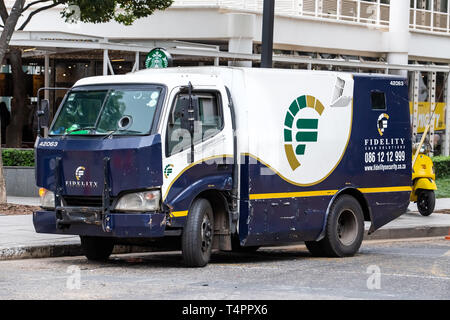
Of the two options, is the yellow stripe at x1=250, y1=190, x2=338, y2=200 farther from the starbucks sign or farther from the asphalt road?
the starbucks sign

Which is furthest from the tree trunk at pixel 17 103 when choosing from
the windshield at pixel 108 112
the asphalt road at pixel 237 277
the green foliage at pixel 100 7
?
the windshield at pixel 108 112

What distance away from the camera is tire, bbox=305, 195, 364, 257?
15.1m

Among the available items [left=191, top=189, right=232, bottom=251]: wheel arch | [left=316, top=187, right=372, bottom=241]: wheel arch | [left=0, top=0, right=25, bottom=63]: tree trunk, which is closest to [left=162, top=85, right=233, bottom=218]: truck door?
[left=191, top=189, right=232, bottom=251]: wheel arch

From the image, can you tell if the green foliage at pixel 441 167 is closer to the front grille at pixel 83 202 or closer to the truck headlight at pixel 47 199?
the truck headlight at pixel 47 199

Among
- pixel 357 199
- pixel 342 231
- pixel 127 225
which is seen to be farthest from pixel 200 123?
pixel 357 199

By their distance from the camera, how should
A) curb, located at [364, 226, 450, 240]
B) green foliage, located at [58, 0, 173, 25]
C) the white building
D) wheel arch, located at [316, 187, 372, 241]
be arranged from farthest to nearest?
the white building < green foliage, located at [58, 0, 173, 25] < curb, located at [364, 226, 450, 240] < wheel arch, located at [316, 187, 372, 241]

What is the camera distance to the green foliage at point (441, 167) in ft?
107

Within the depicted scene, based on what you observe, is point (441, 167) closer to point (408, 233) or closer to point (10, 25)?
point (408, 233)

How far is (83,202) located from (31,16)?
9253 mm

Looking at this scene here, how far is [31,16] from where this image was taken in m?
21.4

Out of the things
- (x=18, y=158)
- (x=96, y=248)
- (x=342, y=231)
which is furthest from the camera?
(x=18, y=158)

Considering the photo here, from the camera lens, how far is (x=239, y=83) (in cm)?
1388

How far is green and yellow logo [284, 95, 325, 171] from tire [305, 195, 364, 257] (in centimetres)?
112
